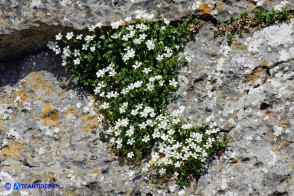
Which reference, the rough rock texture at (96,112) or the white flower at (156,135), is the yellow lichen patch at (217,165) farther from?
the white flower at (156,135)

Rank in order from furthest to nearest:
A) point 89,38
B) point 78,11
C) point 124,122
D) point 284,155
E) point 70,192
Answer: point 78,11
point 89,38
point 124,122
point 70,192
point 284,155

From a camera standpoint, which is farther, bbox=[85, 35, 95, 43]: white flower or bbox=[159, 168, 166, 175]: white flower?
bbox=[85, 35, 95, 43]: white flower

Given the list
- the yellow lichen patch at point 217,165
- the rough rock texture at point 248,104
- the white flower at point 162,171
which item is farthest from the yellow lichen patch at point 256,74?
the white flower at point 162,171

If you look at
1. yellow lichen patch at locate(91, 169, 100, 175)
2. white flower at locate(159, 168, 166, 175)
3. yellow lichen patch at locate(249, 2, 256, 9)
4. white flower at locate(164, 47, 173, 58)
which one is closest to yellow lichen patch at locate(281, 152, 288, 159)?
white flower at locate(159, 168, 166, 175)

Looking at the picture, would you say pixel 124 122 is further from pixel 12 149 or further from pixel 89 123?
pixel 12 149

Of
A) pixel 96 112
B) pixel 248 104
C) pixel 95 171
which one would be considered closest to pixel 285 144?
pixel 248 104

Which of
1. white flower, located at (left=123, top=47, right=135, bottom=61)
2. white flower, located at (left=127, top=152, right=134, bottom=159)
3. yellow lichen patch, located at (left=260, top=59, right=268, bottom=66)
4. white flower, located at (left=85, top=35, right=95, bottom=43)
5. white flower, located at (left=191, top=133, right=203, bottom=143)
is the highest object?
white flower, located at (left=85, top=35, right=95, bottom=43)

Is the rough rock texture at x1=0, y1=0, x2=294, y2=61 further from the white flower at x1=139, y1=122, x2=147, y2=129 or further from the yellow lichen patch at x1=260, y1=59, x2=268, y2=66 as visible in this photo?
the white flower at x1=139, y1=122, x2=147, y2=129
